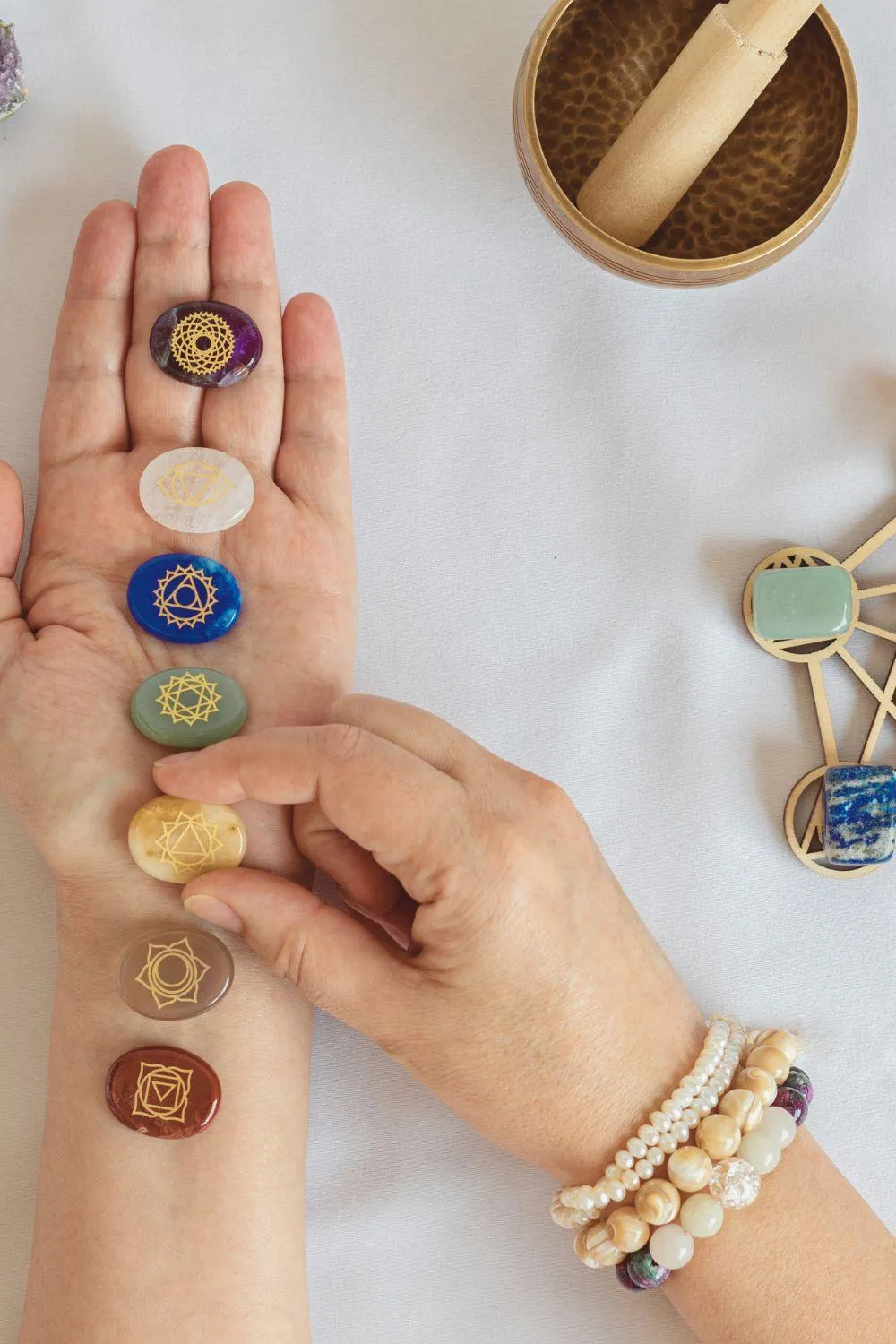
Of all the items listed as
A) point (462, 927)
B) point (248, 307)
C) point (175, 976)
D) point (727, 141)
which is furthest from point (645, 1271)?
point (727, 141)

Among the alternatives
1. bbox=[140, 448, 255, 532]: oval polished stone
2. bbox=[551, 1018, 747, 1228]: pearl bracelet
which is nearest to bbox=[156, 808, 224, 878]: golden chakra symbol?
bbox=[140, 448, 255, 532]: oval polished stone

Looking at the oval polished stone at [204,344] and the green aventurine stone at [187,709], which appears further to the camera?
the oval polished stone at [204,344]

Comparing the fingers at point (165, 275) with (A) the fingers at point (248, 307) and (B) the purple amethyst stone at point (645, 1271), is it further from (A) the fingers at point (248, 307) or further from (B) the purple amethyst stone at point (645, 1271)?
(B) the purple amethyst stone at point (645, 1271)

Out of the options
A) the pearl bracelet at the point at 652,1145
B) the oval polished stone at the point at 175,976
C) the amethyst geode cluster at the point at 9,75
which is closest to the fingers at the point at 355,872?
the oval polished stone at the point at 175,976

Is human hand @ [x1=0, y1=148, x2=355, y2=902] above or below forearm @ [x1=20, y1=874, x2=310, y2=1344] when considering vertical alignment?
above

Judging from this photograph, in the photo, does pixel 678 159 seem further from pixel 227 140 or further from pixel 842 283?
pixel 227 140

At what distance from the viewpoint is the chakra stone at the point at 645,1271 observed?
0.85 meters

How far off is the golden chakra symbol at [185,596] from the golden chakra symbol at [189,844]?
16 cm

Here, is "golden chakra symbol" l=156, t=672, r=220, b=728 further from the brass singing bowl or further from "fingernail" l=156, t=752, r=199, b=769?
the brass singing bowl

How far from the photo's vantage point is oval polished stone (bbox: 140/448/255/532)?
0.98 meters

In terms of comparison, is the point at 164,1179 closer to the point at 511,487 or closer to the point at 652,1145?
the point at 652,1145

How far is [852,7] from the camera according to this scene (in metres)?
1.17

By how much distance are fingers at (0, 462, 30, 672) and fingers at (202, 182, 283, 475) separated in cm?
17

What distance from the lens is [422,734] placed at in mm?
830
